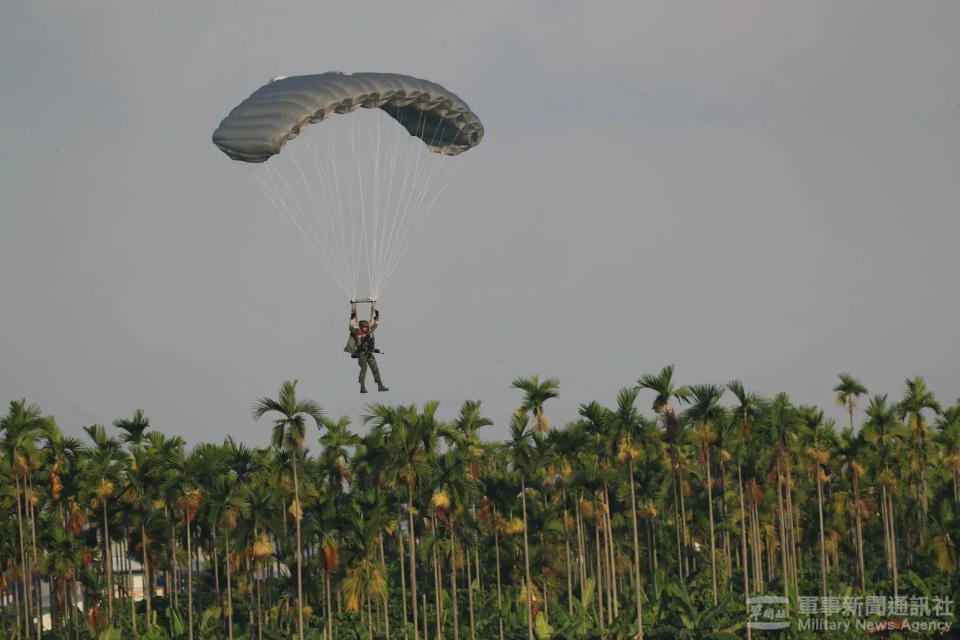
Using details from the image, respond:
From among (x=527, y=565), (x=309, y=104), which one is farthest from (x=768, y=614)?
(x=309, y=104)

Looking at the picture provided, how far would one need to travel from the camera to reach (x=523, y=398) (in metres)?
56.4

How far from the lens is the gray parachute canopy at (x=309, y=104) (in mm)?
46250

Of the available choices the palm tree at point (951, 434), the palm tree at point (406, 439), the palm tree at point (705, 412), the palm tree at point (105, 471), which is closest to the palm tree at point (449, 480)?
the palm tree at point (406, 439)

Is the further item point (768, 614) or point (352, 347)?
point (768, 614)

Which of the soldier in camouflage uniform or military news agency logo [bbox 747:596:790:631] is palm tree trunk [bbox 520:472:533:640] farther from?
the soldier in camouflage uniform

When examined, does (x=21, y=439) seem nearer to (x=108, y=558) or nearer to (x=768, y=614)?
(x=108, y=558)

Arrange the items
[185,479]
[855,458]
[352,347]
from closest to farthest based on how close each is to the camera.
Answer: [352,347] → [185,479] → [855,458]

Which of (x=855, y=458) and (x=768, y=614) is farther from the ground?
(x=855, y=458)

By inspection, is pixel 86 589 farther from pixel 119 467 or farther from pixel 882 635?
pixel 882 635

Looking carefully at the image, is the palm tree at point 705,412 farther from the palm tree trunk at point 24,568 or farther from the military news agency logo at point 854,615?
the palm tree trunk at point 24,568

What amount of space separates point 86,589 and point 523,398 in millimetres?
31807

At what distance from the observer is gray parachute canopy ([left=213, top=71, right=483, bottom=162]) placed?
46250 millimetres

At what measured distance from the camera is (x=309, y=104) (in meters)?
46.7

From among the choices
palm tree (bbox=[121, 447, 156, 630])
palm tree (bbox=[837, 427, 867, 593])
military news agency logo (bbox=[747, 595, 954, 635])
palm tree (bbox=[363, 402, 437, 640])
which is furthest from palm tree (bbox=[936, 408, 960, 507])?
palm tree (bbox=[121, 447, 156, 630])
